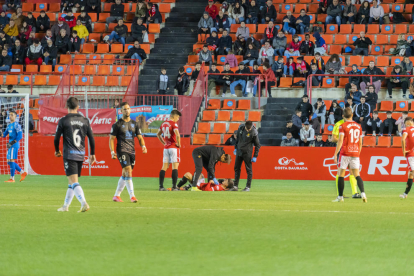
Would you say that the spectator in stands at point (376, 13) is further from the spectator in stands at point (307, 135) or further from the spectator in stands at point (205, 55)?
the spectator in stands at point (307, 135)

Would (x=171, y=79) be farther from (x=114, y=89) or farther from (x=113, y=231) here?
(x=113, y=231)

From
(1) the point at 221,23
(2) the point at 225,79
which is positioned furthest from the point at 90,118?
(1) the point at 221,23

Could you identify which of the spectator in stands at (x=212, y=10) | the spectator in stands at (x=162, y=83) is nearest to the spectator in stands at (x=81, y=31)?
the spectator in stands at (x=212, y=10)

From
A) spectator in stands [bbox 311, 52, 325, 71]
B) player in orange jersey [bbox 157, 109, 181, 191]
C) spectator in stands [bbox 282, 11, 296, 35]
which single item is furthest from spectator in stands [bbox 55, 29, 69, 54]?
player in orange jersey [bbox 157, 109, 181, 191]

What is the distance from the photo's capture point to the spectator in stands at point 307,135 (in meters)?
24.8

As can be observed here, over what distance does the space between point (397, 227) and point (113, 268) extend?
4631mm

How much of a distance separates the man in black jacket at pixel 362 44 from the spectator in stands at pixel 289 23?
9.72 ft

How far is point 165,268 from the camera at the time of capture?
616 cm

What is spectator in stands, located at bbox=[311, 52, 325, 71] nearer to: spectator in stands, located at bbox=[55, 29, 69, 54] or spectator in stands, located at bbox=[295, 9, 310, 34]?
spectator in stands, located at bbox=[295, 9, 310, 34]

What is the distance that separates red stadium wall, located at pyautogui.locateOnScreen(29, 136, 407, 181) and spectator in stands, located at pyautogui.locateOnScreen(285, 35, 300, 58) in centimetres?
715

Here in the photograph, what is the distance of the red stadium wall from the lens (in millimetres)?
23359

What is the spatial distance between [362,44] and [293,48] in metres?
3.13

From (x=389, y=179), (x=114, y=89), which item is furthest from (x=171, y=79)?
(x=389, y=179)

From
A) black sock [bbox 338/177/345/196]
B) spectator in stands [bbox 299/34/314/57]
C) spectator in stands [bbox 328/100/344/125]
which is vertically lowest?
black sock [bbox 338/177/345/196]
